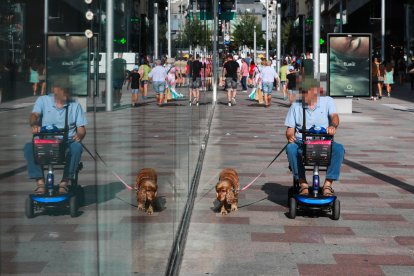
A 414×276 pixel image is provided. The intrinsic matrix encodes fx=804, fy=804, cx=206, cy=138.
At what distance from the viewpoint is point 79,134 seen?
2.12 meters

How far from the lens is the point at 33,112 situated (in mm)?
1728

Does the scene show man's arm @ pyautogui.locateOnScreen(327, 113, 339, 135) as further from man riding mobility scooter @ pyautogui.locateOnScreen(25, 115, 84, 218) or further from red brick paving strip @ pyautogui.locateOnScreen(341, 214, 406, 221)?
man riding mobility scooter @ pyautogui.locateOnScreen(25, 115, 84, 218)

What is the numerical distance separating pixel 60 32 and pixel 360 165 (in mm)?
10859

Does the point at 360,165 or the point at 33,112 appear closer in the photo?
the point at 33,112

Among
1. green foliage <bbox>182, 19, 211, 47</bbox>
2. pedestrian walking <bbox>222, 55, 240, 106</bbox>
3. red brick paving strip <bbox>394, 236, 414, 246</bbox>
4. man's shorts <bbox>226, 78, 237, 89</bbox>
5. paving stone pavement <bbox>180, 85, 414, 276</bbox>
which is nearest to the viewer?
paving stone pavement <bbox>180, 85, 414, 276</bbox>

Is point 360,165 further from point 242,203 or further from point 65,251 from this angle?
point 65,251

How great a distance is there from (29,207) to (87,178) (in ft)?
1.88

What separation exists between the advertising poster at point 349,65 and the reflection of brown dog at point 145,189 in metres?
19.2

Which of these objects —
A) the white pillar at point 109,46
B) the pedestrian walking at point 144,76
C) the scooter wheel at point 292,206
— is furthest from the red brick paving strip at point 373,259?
the white pillar at point 109,46

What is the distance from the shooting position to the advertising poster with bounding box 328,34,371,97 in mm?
22812

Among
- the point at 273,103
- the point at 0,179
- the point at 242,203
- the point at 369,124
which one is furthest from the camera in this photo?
the point at 273,103

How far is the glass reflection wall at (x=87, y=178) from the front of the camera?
4.95 feet

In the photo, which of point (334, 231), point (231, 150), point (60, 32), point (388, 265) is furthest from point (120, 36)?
point (231, 150)

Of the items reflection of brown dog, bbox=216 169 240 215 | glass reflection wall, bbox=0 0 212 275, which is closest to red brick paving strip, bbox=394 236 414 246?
reflection of brown dog, bbox=216 169 240 215
